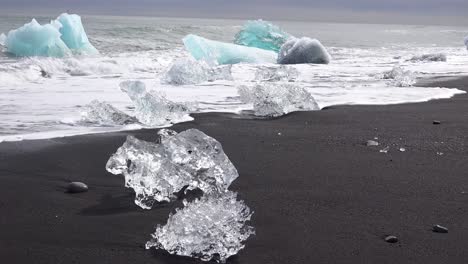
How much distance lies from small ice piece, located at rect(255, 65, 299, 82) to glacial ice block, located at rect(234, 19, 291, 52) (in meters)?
7.74

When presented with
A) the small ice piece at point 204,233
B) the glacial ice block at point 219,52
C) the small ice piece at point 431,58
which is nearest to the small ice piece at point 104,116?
the small ice piece at point 204,233

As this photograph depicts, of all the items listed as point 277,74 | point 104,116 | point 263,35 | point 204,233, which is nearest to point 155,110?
point 104,116

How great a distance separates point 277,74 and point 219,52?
482 centimetres

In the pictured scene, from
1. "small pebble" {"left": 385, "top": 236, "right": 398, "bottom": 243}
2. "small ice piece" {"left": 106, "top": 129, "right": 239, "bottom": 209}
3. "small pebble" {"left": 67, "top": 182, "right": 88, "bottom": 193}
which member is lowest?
"small pebble" {"left": 67, "top": 182, "right": 88, "bottom": 193}

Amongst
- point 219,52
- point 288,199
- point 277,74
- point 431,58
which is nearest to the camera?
point 288,199

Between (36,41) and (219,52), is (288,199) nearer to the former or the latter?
(219,52)

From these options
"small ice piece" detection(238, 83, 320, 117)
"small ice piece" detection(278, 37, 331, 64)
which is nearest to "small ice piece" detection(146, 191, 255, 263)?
"small ice piece" detection(238, 83, 320, 117)

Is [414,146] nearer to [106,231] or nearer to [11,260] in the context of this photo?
[106,231]

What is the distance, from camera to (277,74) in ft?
31.0

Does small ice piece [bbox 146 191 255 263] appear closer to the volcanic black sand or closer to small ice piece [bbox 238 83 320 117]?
the volcanic black sand

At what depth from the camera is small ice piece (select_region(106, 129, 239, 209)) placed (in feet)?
8.74

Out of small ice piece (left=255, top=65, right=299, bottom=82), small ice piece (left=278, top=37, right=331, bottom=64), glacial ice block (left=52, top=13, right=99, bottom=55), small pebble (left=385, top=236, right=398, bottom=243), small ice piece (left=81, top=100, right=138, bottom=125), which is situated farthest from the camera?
glacial ice block (left=52, top=13, right=99, bottom=55)

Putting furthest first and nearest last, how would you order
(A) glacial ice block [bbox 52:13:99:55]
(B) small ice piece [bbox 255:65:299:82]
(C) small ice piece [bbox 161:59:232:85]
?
1. (A) glacial ice block [bbox 52:13:99:55]
2. (B) small ice piece [bbox 255:65:299:82]
3. (C) small ice piece [bbox 161:59:232:85]

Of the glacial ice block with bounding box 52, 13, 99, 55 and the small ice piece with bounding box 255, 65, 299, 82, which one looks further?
the glacial ice block with bounding box 52, 13, 99, 55
